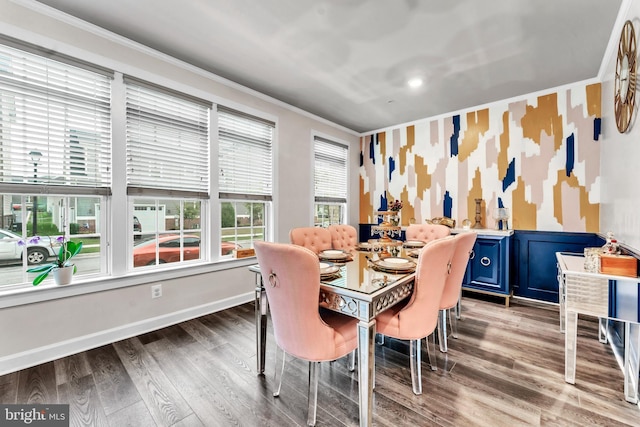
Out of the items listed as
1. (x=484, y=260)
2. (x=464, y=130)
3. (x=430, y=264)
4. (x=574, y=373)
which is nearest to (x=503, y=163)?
(x=464, y=130)

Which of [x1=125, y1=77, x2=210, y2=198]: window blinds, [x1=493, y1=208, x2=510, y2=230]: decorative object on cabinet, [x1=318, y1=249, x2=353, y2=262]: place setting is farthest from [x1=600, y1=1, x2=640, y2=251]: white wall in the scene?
[x1=125, y1=77, x2=210, y2=198]: window blinds

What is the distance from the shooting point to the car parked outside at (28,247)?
205cm

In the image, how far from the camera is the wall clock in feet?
6.19

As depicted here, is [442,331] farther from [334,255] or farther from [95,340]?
[95,340]

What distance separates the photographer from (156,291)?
2701 millimetres

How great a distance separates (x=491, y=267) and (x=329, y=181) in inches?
109

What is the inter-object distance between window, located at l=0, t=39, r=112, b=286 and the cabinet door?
4302 millimetres

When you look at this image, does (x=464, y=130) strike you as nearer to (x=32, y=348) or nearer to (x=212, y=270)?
(x=212, y=270)

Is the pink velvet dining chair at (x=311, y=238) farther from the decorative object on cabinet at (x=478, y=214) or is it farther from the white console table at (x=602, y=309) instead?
the decorative object on cabinet at (x=478, y=214)

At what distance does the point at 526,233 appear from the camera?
3.61 meters

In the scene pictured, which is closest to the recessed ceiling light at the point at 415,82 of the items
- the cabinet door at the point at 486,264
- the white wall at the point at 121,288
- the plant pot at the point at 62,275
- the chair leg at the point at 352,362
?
the white wall at the point at 121,288

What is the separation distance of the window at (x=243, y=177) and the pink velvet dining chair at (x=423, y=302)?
2349mm

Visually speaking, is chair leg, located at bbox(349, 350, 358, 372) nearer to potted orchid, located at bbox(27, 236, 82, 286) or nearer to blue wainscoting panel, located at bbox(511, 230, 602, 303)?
potted orchid, located at bbox(27, 236, 82, 286)

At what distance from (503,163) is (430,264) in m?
3.12
